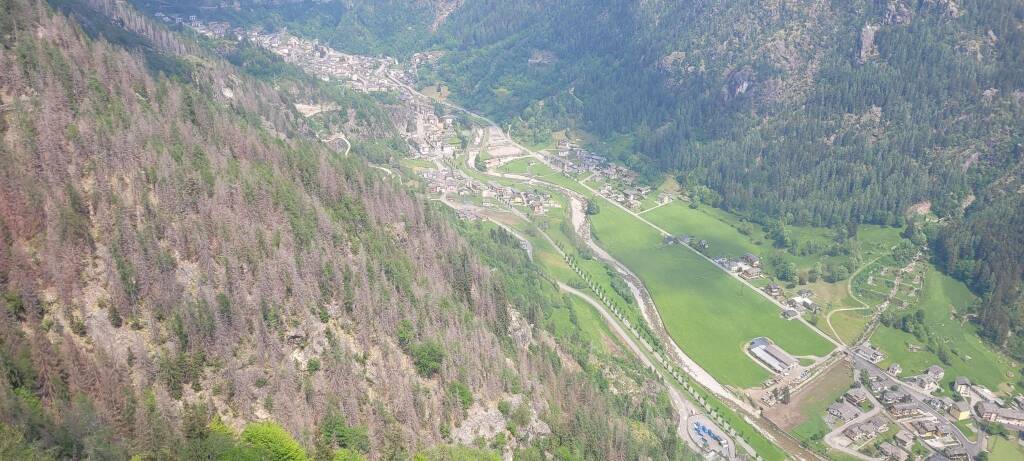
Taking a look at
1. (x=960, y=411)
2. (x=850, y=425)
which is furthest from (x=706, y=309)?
(x=960, y=411)

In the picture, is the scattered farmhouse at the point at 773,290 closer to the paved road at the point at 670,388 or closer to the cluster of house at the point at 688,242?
the cluster of house at the point at 688,242

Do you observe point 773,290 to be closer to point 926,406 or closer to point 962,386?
point 962,386

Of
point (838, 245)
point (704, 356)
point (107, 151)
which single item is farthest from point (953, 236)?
point (107, 151)

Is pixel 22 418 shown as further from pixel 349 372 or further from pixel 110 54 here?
pixel 110 54

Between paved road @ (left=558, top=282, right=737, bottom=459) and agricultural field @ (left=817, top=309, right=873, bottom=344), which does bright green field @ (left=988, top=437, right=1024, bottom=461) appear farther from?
paved road @ (left=558, top=282, right=737, bottom=459)

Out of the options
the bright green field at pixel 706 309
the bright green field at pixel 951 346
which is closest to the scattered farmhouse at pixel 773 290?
the bright green field at pixel 706 309

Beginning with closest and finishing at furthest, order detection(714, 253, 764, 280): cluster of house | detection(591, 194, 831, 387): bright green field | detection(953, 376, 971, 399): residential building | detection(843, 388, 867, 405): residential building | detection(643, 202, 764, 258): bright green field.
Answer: detection(843, 388, 867, 405): residential building
detection(953, 376, 971, 399): residential building
detection(591, 194, 831, 387): bright green field
detection(714, 253, 764, 280): cluster of house
detection(643, 202, 764, 258): bright green field

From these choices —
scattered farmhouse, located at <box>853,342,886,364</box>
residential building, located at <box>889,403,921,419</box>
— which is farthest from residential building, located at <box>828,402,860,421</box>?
scattered farmhouse, located at <box>853,342,886,364</box>
